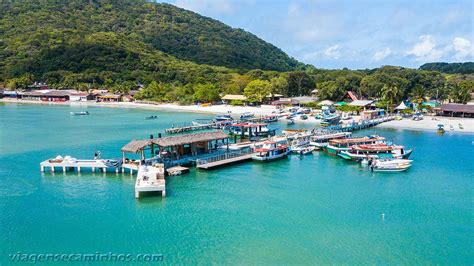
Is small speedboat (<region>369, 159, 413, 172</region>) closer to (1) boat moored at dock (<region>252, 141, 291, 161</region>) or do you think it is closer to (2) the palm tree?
(1) boat moored at dock (<region>252, 141, 291, 161</region>)

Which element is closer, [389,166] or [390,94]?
[389,166]

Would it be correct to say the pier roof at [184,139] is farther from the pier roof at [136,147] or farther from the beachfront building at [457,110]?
the beachfront building at [457,110]

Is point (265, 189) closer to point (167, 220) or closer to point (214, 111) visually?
point (167, 220)

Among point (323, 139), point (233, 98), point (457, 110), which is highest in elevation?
point (233, 98)

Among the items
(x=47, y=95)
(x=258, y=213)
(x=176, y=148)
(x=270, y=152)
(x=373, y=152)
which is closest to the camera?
(x=258, y=213)

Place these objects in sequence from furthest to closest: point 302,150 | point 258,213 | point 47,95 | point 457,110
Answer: point 47,95 < point 457,110 < point 302,150 < point 258,213

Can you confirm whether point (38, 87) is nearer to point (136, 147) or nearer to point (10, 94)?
point (10, 94)

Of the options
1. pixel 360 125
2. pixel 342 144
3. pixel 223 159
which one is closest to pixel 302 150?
pixel 342 144
